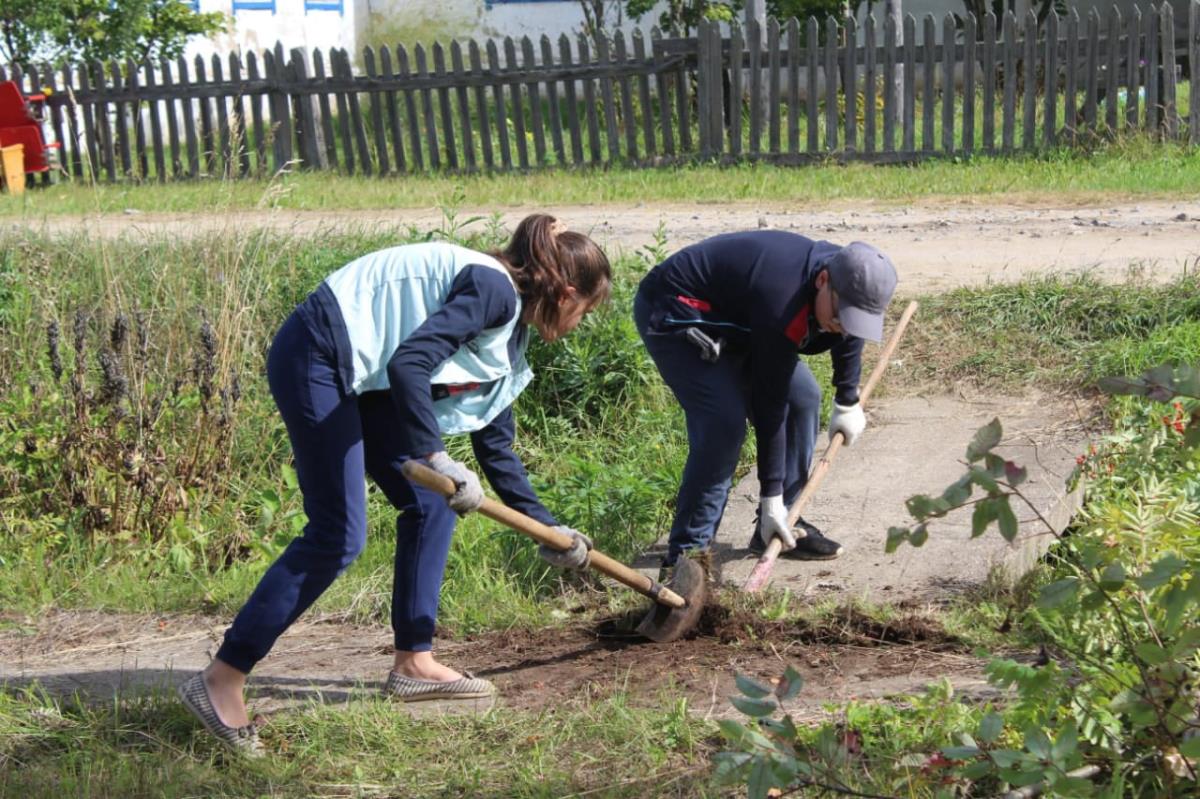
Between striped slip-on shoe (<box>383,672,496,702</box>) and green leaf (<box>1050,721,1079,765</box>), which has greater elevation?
green leaf (<box>1050,721,1079,765</box>)

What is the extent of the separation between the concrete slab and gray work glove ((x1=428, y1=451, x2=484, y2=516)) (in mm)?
1469

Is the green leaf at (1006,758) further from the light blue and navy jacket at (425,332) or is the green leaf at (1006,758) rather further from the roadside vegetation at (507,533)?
the light blue and navy jacket at (425,332)

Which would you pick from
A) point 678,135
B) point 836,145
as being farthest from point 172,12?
point 836,145

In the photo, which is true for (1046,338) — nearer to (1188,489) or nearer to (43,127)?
(1188,489)

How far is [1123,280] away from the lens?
6754 mm

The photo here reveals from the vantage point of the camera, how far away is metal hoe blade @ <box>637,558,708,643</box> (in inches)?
169

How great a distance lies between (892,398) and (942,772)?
356 cm

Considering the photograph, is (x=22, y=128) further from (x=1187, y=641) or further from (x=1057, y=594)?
(x=1187, y=641)

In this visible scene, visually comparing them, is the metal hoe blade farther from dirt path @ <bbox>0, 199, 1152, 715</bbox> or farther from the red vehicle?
the red vehicle

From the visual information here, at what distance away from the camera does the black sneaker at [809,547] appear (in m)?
4.84

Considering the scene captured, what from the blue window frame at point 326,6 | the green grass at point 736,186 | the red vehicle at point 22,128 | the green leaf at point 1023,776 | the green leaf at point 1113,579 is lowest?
the green leaf at point 1023,776

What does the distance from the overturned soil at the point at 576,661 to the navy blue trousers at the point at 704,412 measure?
445 mm

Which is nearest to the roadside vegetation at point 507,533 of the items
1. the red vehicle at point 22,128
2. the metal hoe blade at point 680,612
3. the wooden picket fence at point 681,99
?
the metal hoe blade at point 680,612

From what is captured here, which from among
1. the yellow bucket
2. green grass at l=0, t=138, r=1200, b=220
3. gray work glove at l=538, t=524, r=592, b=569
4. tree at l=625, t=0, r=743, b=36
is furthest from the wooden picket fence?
gray work glove at l=538, t=524, r=592, b=569
